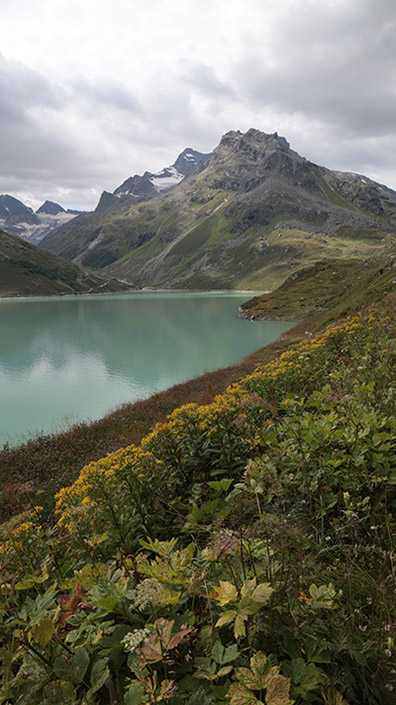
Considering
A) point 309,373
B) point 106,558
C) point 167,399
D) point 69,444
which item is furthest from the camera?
point 167,399

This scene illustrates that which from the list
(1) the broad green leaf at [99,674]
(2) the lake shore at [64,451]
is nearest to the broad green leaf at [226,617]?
(1) the broad green leaf at [99,674]

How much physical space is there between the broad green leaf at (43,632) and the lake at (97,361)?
20.0 meters

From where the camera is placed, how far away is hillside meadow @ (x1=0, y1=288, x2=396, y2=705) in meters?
1.81

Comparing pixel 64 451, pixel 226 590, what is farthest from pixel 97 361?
pixel 226 590

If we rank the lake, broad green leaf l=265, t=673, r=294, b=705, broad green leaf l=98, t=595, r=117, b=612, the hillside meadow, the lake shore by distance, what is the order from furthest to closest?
1. the lake
2. the lake shore
3. broad green leaf l=98, t=595, r=117, b=612
4. the hillside meadow
5. broad green leaf l=265, t=673, r=294, b=705

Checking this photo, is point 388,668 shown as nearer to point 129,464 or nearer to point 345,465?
point 345,465

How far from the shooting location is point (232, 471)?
505 cm

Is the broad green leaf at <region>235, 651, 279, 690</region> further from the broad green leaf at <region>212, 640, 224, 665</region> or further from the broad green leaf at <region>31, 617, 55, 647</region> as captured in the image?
the broad green leaf at <region>31, 617, 55, 647</region>

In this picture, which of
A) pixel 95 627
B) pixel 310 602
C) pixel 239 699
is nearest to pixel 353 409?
pixel 310 602

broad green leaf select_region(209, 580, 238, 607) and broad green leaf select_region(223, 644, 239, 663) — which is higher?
broad green leaf select_region(209, 580, 238, 607)

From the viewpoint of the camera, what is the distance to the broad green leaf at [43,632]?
1876mm

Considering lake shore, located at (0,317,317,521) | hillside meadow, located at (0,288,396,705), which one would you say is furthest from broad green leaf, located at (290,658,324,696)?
lake shore, located at (0,317,317,521)

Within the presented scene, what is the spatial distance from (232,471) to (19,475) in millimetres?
11661

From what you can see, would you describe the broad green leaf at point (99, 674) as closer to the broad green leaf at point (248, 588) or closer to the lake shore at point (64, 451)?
the broad green leaf at point (248, 588)
